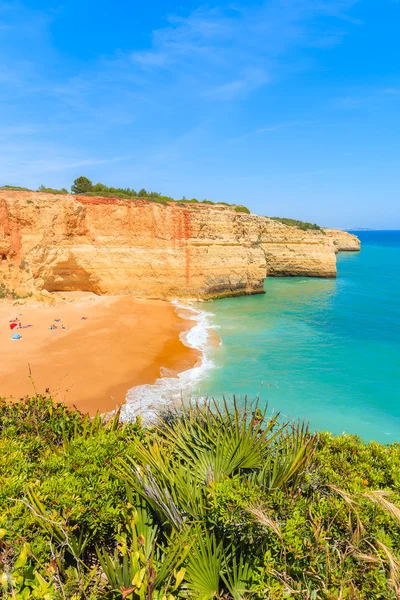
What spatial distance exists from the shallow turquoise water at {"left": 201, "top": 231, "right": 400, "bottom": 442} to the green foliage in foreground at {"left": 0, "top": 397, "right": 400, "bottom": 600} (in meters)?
3.05

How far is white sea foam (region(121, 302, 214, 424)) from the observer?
10641 millimetres

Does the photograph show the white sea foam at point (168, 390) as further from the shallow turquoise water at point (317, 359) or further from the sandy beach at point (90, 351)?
the shallow turquoise water at point (317, 359)

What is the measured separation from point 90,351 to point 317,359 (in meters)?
10.7

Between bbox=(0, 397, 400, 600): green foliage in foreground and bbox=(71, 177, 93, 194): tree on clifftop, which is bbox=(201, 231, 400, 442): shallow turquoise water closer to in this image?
bbox=(0, 397, 400, 600): green foliage in foreground

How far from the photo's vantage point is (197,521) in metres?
3.53

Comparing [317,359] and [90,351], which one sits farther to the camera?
[317,359]

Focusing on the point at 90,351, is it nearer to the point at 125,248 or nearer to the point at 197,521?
the point at 125,248

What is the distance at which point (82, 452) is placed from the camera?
4.38 metres

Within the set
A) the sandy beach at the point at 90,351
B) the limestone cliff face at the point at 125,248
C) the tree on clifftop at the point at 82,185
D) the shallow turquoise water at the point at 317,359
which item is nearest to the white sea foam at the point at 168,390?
the sandy beach at the point at 90,351

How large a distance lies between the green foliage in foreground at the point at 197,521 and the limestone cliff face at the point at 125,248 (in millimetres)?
21441

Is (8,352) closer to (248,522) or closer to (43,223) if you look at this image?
(43,223)

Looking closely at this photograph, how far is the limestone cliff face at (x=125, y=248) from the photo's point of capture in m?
23.0

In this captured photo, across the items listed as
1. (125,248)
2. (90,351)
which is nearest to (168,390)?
(90,351)

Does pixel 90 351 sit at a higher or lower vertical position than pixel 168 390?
higher
